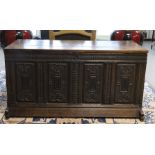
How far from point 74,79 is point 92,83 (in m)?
0.18

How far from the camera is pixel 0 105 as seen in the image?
109 inches

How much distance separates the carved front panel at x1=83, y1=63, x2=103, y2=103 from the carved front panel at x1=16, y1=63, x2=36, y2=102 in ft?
1.65

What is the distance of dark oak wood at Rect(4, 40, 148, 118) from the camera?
88.4 inches

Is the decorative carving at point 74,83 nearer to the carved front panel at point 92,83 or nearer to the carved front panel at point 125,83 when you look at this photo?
the carved front panel at point 92,83

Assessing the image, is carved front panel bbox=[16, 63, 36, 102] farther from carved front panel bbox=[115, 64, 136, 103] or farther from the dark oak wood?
carved front panel bbox=[115, 64, 136, 103]

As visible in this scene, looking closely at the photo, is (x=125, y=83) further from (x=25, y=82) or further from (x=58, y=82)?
(x=25, y=82)

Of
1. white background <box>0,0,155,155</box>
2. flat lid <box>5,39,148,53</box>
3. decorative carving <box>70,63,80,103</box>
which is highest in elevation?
white background <box>0,0,155,155</box>

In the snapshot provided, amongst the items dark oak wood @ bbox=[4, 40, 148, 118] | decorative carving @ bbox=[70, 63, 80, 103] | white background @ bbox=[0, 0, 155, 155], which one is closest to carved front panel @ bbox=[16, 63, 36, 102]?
dark oak wood @ bbox=[4, 40, 148, 118]

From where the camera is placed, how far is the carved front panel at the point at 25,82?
2289mm
